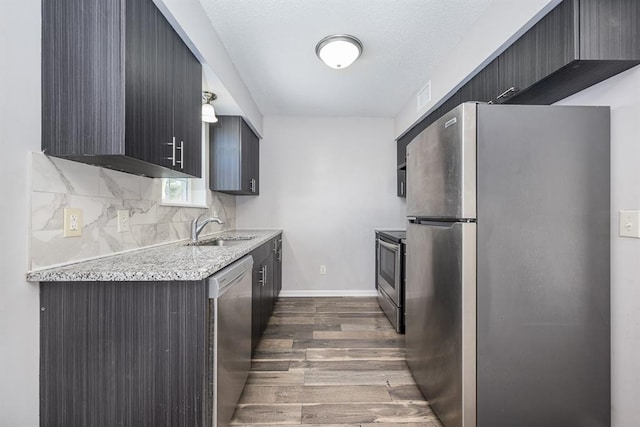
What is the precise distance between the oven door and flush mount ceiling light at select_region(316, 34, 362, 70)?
165 cm

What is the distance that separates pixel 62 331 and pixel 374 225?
3.25 meters

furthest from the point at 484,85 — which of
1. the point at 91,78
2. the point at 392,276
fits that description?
the point at 91,78

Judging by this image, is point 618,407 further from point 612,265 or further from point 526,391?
point 612,265

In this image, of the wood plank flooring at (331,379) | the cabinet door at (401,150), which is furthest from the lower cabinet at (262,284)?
the cabinet door at (401,150)

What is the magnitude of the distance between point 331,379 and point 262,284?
36.6 inches

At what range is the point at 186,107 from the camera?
1650 mm

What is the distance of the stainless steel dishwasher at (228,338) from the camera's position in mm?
1208

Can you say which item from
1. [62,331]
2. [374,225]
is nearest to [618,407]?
[62,331]

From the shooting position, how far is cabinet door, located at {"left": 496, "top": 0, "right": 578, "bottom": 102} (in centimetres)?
124

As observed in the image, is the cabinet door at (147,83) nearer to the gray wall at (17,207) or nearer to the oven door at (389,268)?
the gray wall at (17,207)

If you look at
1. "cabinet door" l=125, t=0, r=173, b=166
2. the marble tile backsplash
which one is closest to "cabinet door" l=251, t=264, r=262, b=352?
the marble tile backsplash

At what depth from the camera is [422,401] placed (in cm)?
172

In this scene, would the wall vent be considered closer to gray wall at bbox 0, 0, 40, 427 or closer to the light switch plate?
the light switch plate

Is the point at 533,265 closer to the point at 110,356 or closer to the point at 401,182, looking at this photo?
the point at 110,356
